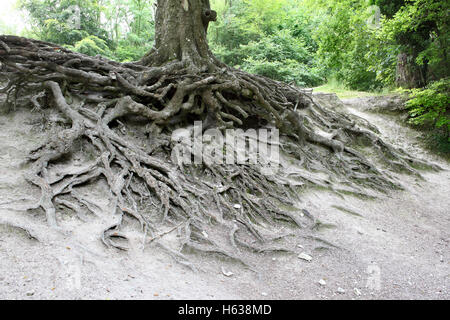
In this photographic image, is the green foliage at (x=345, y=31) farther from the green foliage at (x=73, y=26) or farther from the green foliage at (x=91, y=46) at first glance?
the green foliage at (x=91, y=46)

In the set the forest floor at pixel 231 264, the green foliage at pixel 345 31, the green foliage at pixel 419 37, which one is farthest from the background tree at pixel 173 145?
the green foliage at pixel 345 31

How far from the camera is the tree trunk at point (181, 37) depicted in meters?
6.57

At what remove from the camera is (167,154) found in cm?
536

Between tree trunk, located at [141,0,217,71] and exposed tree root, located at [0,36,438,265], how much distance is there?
358mm

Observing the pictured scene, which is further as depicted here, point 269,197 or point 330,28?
point 330,28

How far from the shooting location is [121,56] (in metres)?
16.8

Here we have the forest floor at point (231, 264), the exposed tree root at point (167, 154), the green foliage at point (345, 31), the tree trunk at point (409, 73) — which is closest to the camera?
the forest floor at point (231, 264)

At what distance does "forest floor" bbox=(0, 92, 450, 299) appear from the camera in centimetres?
262

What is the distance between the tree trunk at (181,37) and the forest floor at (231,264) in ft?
9.60

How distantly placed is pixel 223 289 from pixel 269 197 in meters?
2.44

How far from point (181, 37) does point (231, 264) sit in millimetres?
5124

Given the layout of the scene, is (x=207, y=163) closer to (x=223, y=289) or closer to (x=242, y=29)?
(x=223, y=289)

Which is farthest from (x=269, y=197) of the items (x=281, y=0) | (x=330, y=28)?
(x=281, y=0)

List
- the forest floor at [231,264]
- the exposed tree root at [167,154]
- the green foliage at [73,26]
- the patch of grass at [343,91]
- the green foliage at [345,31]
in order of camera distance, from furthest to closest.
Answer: the green foliage at [73,26], the patch of grass at [343,91], the green foliage at [345,31], the exposed tree root at [167,154], the forest floor at [231,264]
